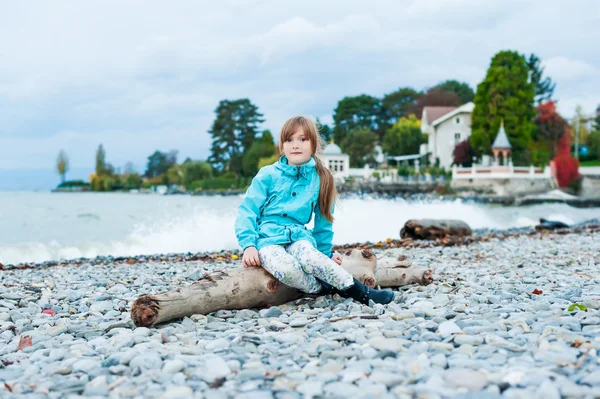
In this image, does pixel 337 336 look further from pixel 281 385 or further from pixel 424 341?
pixel 281 385

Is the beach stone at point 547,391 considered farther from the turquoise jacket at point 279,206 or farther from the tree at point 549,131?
the tree at point 549,131

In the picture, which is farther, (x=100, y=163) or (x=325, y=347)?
(x=100, y=163)

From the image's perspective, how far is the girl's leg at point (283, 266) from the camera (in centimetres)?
373

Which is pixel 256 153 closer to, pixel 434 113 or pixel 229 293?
pixel 434 113

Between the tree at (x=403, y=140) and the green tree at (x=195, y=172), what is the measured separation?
28321 millimetres

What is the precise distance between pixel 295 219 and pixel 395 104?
6928 centimetres

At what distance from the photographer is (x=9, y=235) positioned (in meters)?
16.7

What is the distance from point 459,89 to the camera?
73125 mm

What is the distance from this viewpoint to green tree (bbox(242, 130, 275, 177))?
2734 inches

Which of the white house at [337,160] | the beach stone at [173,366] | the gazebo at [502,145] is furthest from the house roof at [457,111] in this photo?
the beach stone at [173,366]

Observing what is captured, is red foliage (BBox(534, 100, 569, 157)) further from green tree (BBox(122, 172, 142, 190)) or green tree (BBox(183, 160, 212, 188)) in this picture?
green tree (BBox(122, 172, 142, 190))

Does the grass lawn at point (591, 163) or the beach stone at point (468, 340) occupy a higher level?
the grass lawn at point (591, 163)

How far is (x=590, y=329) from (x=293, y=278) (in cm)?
179

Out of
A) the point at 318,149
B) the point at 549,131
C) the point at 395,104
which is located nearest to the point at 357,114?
the point at 395,104
